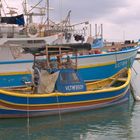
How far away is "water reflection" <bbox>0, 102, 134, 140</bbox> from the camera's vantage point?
13812 mm

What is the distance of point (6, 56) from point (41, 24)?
2.95 m

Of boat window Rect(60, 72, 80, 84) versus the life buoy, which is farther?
the life buoy

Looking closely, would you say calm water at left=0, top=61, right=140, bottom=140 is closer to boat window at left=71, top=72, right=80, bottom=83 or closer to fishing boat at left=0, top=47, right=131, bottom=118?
fishing boat at left=0, top=47, right=131, bottom=118

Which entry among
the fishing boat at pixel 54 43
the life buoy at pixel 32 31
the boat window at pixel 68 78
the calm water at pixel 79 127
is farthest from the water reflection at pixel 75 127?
the life buoy at pixel 32 31

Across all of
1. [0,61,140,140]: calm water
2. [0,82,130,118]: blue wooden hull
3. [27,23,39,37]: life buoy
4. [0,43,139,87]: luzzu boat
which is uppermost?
[27,23,39,37]: life buoy

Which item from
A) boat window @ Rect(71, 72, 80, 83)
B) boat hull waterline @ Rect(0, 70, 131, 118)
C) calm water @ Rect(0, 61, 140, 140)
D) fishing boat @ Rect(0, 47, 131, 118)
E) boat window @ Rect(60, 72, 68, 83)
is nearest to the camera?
calm water @ Rect(0, 61, 140, 140)

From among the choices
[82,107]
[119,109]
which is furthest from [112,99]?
[82,107]

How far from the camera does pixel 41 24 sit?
80.0 feet

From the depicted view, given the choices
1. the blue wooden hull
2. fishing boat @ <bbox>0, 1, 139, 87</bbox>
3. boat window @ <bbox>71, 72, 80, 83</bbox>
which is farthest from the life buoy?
the blue wooden hull

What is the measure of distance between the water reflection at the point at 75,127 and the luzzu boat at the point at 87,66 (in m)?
5.55

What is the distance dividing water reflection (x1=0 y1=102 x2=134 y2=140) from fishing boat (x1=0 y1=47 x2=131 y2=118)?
31 cm

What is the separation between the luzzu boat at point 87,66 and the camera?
898 inches

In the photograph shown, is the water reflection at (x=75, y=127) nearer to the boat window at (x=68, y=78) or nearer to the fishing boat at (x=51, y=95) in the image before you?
the fishing boat at (x=51, y=95)

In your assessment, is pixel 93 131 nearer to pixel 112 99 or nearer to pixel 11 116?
pixel 11 116
